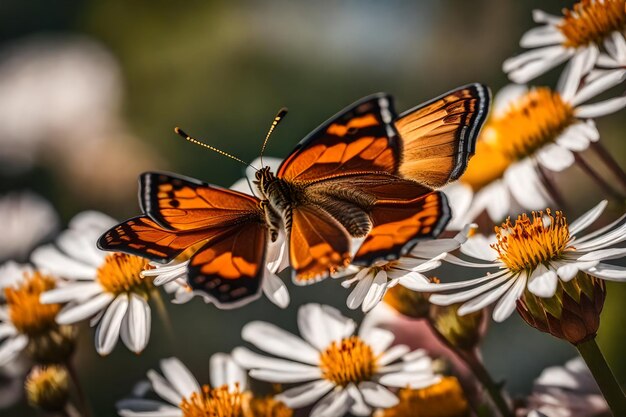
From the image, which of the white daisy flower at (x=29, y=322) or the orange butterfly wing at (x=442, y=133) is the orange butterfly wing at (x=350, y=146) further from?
the white daisy flower at (x=29, y=322)

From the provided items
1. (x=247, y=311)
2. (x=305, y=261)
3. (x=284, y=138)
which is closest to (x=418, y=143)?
(x=305, y=261)

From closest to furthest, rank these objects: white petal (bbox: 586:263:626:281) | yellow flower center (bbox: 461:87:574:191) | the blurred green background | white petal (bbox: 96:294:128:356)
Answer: white petal (bbox: 586:263:626:281)
white petal (bbox: 96:294:128:356)
yellow flower center (bbox: 461:87:574:191)
the blurred green background

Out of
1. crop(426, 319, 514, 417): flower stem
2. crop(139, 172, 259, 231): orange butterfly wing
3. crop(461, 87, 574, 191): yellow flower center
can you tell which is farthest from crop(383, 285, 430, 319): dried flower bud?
crop(461, 87, 574, 191): yellow flower center

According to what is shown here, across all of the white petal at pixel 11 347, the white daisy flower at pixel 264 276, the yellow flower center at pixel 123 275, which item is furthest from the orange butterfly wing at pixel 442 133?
the white petal at pixel 11 347

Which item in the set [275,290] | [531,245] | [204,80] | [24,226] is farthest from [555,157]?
[204,80]

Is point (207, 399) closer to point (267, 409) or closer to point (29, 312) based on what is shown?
point (267, 409)

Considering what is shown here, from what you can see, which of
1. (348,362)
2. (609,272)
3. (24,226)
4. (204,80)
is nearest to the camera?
(609,272)

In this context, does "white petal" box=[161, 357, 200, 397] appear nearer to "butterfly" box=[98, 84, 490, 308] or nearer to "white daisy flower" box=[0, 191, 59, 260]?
"butterfly" box=[98, 84, 490, 308]
